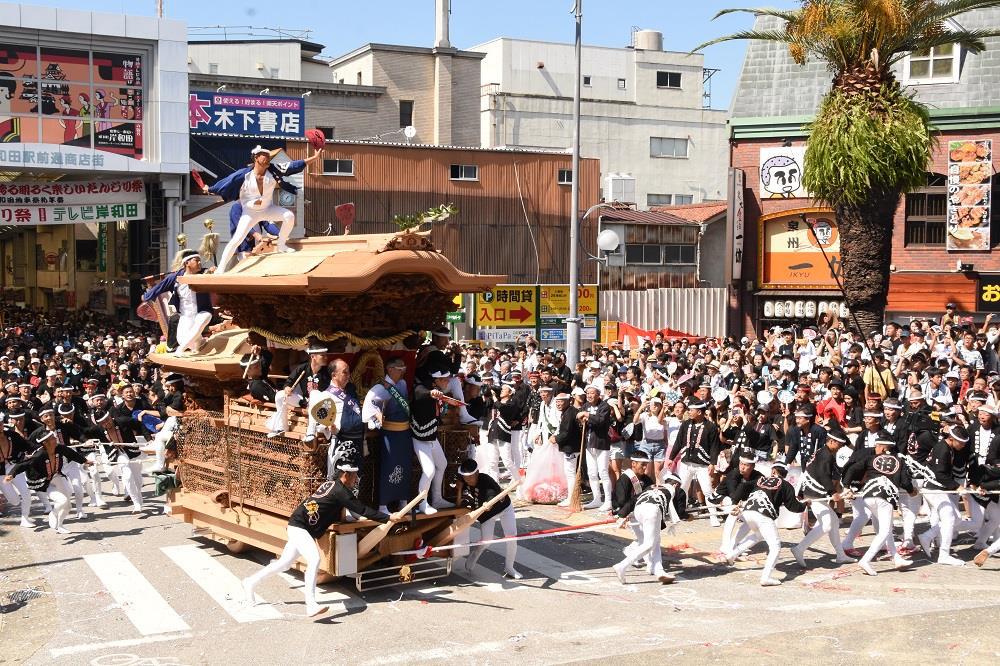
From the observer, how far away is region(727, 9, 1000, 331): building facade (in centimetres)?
3036

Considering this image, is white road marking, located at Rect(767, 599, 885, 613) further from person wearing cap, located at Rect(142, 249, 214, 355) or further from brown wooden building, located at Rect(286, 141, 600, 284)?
brown wooden building, located at Rect(286, 141, 600, 284)

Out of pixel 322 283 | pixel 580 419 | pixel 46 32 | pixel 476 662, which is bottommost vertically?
pixel 476 662

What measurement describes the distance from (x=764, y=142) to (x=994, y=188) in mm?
6601

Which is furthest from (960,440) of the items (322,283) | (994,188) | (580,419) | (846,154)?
(994,188)

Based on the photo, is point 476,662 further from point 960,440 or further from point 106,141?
point 106,141

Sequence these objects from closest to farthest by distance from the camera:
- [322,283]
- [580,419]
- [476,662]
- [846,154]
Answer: [476,662], [322,283], [580,419], [846,154]

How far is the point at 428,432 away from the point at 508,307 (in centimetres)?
1680

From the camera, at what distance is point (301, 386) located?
40.9 feet

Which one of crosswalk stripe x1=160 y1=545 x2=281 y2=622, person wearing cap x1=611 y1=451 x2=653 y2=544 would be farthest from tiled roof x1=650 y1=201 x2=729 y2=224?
crosswalk stripe x1=160 y1=545 x2=281 y2=622

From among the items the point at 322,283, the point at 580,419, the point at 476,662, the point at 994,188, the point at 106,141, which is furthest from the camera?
the point at 106,141

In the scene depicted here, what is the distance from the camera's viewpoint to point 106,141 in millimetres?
A: 32781

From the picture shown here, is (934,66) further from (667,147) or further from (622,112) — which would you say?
(667,147)

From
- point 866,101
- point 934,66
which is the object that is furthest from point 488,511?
point 934,66

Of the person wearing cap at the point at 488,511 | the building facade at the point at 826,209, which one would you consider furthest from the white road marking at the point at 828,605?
the building facade at the point at 826,209
